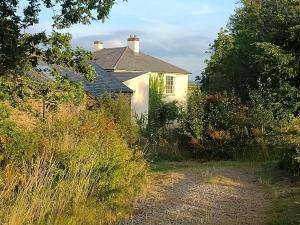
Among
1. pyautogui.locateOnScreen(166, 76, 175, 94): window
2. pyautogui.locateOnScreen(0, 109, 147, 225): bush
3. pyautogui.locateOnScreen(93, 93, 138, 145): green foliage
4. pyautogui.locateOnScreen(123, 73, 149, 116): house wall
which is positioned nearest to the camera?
pyautogui.locateOnScreen(0, 109, 147, 225): bush

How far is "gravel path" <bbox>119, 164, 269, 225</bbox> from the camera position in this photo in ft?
26.2

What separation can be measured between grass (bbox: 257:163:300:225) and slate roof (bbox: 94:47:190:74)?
24.4 meters

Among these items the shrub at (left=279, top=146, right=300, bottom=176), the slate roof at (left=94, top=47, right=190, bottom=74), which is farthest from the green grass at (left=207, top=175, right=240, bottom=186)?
the slate roof at (left=94, top=47, right=190, bottom=74)

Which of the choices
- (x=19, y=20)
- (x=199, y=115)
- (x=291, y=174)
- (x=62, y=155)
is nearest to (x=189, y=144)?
(x=199, y=115)

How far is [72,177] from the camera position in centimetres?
834

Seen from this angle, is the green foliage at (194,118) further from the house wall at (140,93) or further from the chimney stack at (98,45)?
the chimney stack at (98,45)

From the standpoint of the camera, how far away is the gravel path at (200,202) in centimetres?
797

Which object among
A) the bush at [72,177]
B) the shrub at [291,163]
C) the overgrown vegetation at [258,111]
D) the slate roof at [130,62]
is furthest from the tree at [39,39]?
the slate roof at [130,62]

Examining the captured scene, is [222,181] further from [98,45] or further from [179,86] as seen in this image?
[98,45]

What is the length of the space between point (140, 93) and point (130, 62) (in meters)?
4.35

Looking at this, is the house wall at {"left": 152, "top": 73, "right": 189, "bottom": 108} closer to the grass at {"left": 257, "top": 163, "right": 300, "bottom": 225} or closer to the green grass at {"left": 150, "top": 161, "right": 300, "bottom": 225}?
the green grass at {"left": 150, "top": 161, "right": 300, "bottom": 225}

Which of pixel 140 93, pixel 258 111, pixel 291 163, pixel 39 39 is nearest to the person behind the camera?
pixel 39 39

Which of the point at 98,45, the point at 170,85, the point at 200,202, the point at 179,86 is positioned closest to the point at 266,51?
the point at 200,202

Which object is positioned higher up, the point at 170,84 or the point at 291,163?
the point at 170,84
